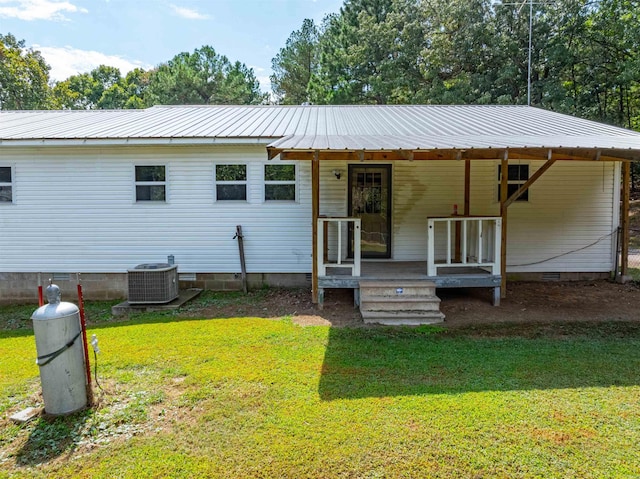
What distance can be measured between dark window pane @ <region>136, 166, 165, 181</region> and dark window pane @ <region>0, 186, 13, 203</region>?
2596 mm

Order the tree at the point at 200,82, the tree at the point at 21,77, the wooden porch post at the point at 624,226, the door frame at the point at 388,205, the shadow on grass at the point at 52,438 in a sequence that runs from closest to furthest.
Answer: the shadow on grass at the point at 52,438
the wooden porch post at the point at 624,226
the door frame at the point at 388,205
the tree at the point at 200,82
the tree at the point at 21,77

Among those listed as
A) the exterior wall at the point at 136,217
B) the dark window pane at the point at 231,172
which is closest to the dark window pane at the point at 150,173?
the exterior wall at the point at 136,217

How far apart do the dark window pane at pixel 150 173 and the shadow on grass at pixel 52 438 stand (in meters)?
5.48

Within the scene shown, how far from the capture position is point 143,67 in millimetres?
45375

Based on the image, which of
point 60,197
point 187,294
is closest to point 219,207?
point 187,294

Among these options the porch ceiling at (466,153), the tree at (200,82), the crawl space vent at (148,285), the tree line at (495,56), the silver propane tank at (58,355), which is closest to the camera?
the silver propane tank at (58,355)

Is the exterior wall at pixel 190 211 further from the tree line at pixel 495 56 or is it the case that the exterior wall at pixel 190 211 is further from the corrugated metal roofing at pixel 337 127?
the tree line at pixel 495 56

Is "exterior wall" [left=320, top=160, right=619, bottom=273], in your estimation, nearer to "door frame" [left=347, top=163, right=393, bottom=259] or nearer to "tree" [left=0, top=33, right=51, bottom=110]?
"door frame" [left=347, top=163, right=393, bottom=259]

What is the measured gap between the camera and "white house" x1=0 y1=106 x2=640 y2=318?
7.80 m

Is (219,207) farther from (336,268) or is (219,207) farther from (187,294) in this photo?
(336,268)

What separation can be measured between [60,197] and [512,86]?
707 inches

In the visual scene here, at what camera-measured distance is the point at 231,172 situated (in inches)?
312

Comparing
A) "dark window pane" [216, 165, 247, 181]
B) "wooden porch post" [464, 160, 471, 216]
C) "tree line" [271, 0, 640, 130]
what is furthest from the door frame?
"tree line" [271, 0, 640, 130]

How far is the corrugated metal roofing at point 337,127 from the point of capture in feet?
19.4
